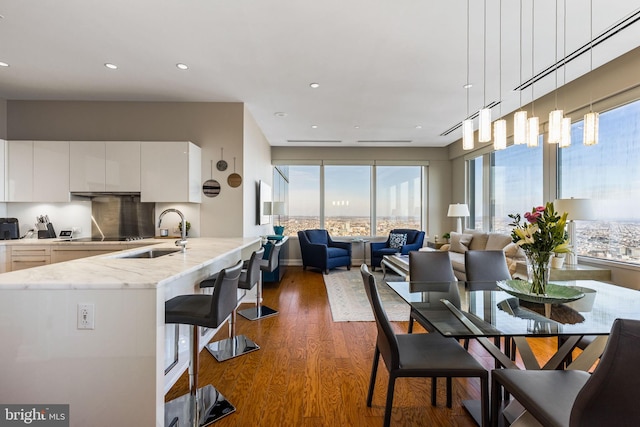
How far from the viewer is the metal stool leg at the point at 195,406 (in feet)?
5.88

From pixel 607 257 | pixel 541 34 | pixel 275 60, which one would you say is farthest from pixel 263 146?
pixel 607 257

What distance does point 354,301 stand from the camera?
13.8 feet

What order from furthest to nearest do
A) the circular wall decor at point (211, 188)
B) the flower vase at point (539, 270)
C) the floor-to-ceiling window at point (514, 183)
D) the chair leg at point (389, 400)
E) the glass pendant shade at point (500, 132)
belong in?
the floor-to-ceiling window at point (514, 183)
the circular wall decor at point (211, 188)
the glass pendant shade at point (500, 132)
the flower vase at point (539, 270)
the chair leg at point (389, 400)

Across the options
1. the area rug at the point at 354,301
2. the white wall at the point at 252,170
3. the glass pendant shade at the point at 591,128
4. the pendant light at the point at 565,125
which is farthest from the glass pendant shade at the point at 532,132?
the white wall at the point at 252,170

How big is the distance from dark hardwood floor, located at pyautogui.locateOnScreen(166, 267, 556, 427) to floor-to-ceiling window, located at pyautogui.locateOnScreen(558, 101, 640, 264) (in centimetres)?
141

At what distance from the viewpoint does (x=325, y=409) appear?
6.34 ft

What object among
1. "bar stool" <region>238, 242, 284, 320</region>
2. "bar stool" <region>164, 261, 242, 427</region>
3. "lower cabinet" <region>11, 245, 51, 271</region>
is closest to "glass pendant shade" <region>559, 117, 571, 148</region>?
"bar stool" <region>164, 261, 242, 427</region>

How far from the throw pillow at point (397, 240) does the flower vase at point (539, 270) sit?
4333mm

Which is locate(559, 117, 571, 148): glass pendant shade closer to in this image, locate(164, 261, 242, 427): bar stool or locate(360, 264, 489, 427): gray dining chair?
locate(360, 264, 489, 427): gray dining chair

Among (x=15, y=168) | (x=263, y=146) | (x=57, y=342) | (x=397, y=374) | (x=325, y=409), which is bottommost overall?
(x=325, y=409)

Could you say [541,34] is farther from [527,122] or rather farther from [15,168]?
[15,168]

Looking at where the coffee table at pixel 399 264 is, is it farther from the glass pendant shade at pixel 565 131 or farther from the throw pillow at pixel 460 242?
the glass pendant shade at pixel 565 131

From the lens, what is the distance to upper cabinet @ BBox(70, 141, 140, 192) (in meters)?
3.77

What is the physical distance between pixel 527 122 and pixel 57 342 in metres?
3.17
